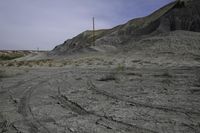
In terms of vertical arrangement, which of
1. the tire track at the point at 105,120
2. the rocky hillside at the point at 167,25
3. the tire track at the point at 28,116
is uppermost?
the rocky hillside at the point at 167,25

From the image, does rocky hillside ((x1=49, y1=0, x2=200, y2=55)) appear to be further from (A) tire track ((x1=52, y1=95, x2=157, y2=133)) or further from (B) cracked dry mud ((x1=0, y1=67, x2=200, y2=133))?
(A) tire track ((x1=52, y1=95, x2=157, y2=133))

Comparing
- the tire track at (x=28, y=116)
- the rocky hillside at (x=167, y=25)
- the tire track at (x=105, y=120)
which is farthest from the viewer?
the rocky hillside at (x=167, y=25)

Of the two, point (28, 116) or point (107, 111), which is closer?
point (28, 116)

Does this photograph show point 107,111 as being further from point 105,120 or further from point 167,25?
point 167,25

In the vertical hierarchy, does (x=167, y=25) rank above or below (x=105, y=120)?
above

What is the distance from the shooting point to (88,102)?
24.3 feet

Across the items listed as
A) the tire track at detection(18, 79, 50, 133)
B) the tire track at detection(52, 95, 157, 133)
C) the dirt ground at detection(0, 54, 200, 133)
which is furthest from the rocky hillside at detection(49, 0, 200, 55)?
the tire track at detection(52, 95, 157, 133)

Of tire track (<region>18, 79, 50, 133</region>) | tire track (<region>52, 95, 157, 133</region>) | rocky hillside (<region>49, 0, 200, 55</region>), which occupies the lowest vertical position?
tire track (<region>18, 79, 50, 133</region>)

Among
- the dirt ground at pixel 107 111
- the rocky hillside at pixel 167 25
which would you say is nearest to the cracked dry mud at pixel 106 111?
the dirt ground at pixel 107 111

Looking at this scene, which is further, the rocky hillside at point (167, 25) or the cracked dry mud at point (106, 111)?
Answer: the rocky hillside at point (167, 25)

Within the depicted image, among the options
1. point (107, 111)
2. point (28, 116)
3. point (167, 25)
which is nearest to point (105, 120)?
point (107, 111)

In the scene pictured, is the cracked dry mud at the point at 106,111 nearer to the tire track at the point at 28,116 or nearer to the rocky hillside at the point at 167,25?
the tire track at the point at 28,116

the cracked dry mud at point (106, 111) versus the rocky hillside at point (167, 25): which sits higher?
the rocky hillside at point (167, 25)

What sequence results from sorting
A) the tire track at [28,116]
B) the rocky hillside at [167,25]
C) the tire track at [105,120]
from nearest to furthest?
the tire track at [105,120] → the tire track at [28,116] → the rocky hillside at [167,25]
